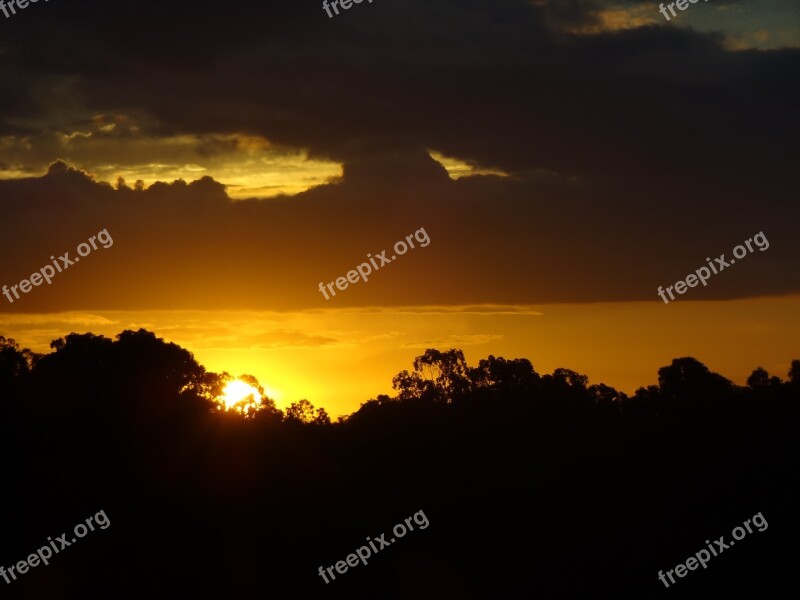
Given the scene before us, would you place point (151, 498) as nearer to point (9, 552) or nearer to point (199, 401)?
point (9, 552)

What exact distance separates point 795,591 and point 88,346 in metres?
49.6

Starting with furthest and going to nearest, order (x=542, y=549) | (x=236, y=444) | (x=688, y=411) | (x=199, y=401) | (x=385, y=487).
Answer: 1. (x=199, y=401)
2. (x=688, y=411)
3. (x=236, y=444)
4. (x=385, y=487)
5. (x=542, y=549)

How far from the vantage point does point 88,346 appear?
80.8m

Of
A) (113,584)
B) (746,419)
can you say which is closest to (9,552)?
(113,584)
